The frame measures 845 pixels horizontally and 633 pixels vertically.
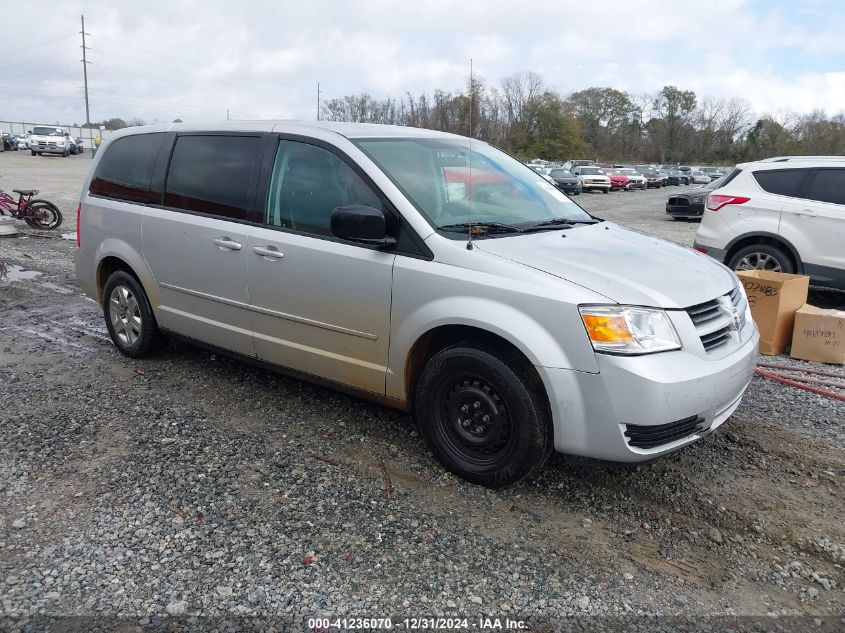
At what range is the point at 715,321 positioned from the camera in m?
3.34

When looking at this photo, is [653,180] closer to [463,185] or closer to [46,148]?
[46,148]

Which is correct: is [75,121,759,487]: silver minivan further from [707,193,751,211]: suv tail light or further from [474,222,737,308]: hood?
[707,193,751,211]: suv tail light

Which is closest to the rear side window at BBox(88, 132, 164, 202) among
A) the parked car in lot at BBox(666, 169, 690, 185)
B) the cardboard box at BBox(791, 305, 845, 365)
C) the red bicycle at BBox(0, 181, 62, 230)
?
the cardboard box at BBox(791, 305, 845, 365)

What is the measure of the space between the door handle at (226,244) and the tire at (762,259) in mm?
5905

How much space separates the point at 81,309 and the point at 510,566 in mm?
5846

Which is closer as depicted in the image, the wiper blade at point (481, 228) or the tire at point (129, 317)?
the wiper blade at point (481, 228)

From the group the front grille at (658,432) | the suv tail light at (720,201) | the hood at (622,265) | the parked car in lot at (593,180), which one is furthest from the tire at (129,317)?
the parked car in lot at (593,180)

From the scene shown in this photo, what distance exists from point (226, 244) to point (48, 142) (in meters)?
49.1

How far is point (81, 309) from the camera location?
700 cm

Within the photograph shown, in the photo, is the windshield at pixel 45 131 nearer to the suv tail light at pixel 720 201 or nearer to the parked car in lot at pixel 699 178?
the parked car in lot at pixel 699 178

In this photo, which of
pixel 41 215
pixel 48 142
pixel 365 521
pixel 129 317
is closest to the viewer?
pixel 365 521

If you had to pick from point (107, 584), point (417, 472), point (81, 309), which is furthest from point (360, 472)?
point (81, 309)

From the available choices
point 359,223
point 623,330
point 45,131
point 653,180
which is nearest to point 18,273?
point 359,223

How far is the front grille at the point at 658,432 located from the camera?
300 centimetres
